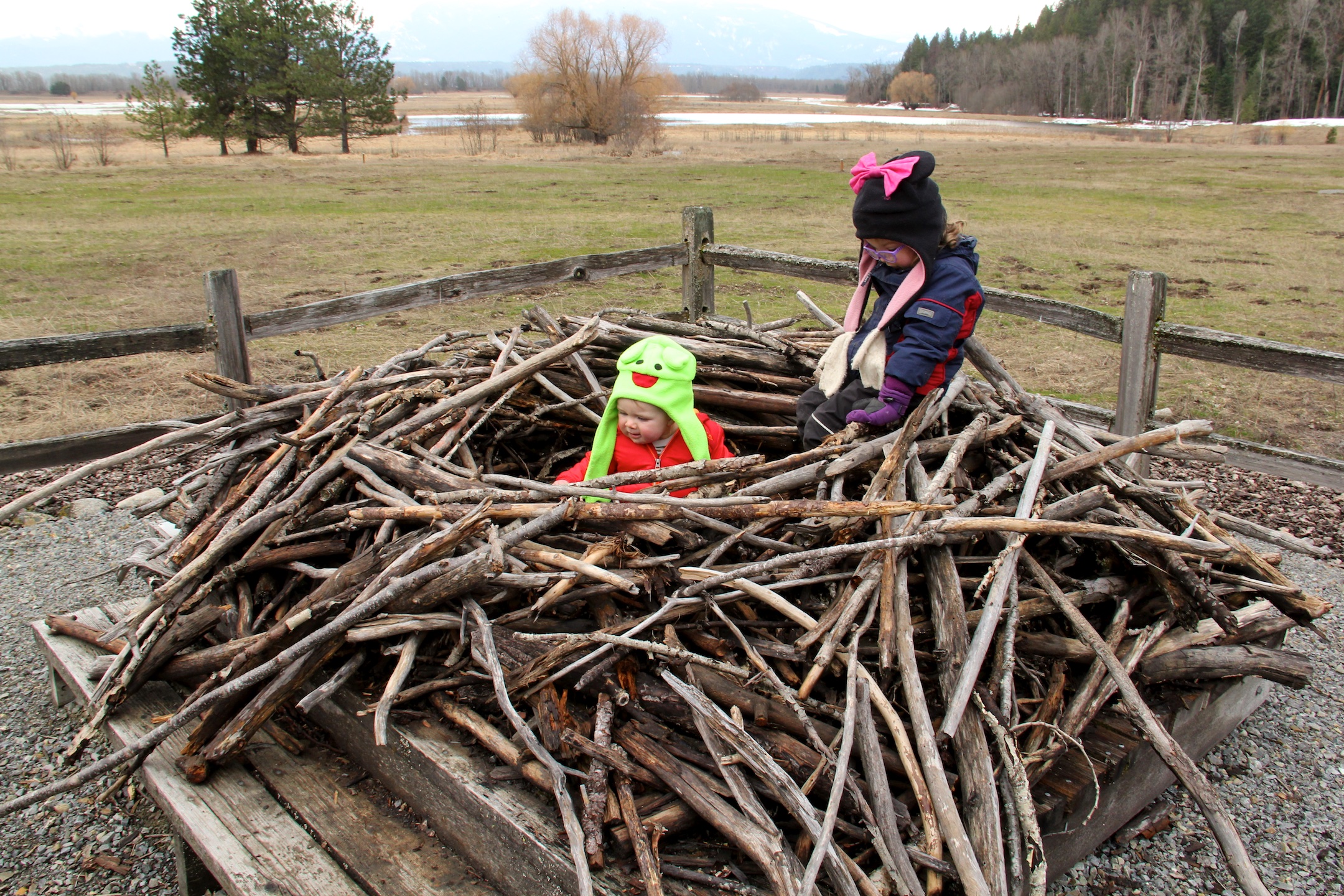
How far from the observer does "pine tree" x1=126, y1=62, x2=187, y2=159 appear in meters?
32.5

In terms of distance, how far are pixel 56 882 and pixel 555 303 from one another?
331 inches

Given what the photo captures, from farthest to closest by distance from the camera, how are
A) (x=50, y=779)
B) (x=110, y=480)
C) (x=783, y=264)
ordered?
(x=783, y=264) < (x=110, y=480) < (x=50, y=779)

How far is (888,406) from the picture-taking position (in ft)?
10.4

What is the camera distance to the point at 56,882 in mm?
2754

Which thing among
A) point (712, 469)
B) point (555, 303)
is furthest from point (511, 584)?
point (555, 303)

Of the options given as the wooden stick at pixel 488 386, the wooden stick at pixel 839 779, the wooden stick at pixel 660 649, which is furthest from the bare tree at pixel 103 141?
the wooden stick at pixel 839 779

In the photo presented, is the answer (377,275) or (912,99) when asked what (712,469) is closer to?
(377,275)

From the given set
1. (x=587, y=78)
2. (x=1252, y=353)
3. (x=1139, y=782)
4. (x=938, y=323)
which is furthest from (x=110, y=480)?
(x=587, y=78)

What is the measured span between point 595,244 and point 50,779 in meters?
11.8

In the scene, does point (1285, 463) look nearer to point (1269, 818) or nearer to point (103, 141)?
point (1269, 818)

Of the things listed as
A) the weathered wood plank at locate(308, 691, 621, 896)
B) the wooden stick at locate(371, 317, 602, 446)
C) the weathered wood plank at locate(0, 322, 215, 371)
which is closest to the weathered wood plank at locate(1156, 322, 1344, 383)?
the wooden stick at locate(371, 317, 602, 446)

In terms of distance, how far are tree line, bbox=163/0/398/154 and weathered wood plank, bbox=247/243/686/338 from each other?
32.0m

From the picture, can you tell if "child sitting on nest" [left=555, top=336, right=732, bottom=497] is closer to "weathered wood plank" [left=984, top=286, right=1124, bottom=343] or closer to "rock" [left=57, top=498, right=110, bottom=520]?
"weathered wood plank" [left=984, top=286, right=1124, bottom=343]

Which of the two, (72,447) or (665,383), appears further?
(72,447)
